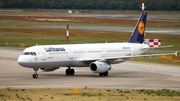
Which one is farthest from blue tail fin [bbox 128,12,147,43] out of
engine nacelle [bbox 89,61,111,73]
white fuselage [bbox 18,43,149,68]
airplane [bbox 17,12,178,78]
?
engine nacelle [bbox 89,61,111,73]

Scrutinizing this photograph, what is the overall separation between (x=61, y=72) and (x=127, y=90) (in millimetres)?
15840

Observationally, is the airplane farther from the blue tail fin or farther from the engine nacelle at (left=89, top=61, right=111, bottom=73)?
the blue tail fin

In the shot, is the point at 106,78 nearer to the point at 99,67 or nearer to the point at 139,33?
the point at 99,67

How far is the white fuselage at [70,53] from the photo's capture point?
5141 centimetres

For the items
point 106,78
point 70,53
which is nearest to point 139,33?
point 106,78

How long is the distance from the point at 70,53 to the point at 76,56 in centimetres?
84

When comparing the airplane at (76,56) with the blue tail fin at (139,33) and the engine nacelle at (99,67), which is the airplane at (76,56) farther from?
the blue tail fin at (139,33)

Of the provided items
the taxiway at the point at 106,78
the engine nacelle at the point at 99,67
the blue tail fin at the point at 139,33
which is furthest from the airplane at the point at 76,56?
the taxiway at the point at 106,78

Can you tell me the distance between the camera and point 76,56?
54625 mm

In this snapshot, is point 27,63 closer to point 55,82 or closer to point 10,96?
point 55,82

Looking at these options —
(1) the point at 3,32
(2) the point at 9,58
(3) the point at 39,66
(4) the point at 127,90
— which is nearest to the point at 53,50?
(3) the point at 39,66

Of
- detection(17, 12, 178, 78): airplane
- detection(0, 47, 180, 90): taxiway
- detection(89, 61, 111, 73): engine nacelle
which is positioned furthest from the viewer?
detection(89, 61, 111, 73): engine nacelle

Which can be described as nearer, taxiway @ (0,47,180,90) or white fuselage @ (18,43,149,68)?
taxiway @ (0,47,180,90)

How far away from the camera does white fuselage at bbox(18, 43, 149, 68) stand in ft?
169
